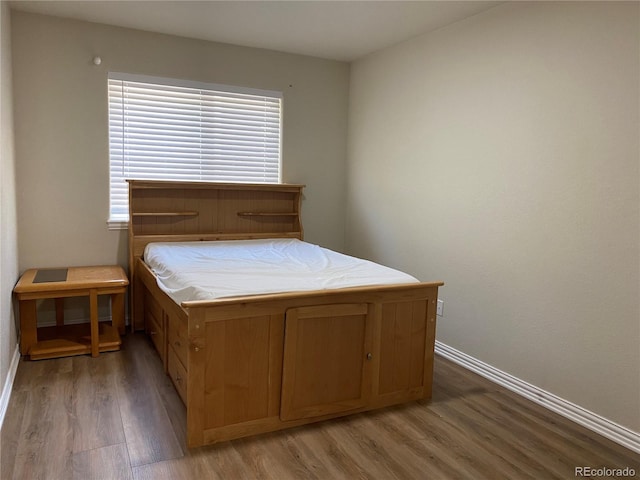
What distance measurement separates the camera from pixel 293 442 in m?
2.30

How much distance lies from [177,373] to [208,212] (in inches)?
71.4

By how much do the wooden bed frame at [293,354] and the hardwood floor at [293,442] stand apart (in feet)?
0.33

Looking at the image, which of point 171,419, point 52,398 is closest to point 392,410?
point 171,419

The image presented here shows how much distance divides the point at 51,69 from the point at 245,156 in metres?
1.63

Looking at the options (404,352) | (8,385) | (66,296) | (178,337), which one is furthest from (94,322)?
(404,352)

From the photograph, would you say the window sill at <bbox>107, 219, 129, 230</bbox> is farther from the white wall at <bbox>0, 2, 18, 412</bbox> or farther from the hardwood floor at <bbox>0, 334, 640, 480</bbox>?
the hardwood floor at <bbox>0, 334, 640, 480</bbox>

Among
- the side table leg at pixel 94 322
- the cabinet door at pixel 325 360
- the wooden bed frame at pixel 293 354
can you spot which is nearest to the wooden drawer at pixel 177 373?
the wooden bed frame at pixel 293 354

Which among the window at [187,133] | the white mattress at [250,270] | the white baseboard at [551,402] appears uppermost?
the window at [187,133]

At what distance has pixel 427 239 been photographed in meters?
3.73

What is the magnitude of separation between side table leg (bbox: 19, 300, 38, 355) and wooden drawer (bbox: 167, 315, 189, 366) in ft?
3.52

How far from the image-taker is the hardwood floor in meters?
2.06

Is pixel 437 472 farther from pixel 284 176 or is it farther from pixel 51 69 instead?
pixel 51 69

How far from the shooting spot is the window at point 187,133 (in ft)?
12.8

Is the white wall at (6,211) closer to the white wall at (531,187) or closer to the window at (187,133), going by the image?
the window at (187,133)
